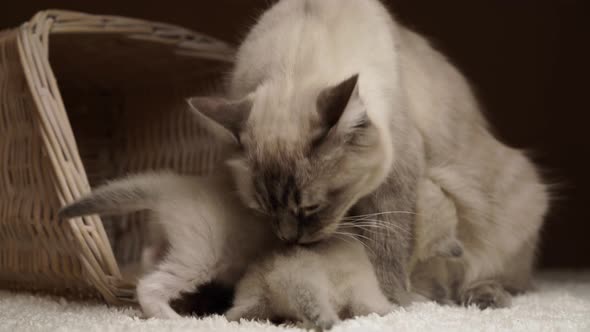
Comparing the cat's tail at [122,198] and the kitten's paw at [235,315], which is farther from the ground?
the cat's tail at [122,198]

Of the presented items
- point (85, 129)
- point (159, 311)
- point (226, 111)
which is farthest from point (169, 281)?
point (85, 129)

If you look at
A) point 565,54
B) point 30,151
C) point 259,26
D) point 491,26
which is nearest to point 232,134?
point 259,26

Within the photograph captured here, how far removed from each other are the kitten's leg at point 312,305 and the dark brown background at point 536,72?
1.87 meters

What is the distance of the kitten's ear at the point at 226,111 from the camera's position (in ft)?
4.82

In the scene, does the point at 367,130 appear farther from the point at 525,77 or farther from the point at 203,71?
the point at 525,77

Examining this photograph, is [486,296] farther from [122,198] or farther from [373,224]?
[122,198]

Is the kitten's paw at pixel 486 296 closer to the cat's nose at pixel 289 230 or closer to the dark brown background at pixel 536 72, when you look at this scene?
the cat's nose at pixel 289 230

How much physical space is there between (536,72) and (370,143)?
200cm

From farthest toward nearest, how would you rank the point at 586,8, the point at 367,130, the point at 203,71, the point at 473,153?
the point at 586,8 < the point at 203,71 < the point at 473,153 < the point at 367,130

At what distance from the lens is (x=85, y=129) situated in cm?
268

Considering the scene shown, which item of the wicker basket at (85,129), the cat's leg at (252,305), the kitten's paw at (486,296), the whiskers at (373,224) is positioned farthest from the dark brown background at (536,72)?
the cat's leg at (252,305)

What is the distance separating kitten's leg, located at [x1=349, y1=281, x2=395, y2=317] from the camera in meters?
1.44

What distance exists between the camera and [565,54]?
10.1 ft

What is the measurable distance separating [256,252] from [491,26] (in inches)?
82.5
